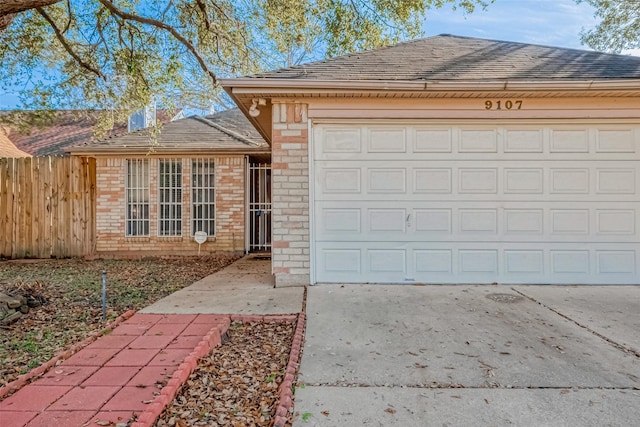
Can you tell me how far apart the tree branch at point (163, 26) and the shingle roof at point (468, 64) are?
4.40 metres

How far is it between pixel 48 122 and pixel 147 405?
9.55 meters

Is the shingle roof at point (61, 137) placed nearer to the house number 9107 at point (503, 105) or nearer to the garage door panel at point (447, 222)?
the garage door panel at point (447, 222)

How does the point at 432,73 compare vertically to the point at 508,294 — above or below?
above

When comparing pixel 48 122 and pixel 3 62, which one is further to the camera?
pixel 48 122

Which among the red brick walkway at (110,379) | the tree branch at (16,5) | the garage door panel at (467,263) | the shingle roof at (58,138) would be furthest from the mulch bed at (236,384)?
the shingle roof at (58,138)

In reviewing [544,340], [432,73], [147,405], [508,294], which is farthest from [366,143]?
[147,405]

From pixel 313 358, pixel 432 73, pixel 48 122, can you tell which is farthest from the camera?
pixel 48 122

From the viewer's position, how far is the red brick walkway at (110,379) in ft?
7.45

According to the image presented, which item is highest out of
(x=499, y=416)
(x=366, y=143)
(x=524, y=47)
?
(x=524, y=47)

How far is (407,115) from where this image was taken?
542 centimetres

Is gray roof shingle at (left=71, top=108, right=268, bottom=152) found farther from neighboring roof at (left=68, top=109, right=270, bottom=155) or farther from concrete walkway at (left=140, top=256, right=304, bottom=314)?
concrete walkway at (left=140, top=256, right=304, bottom=314)

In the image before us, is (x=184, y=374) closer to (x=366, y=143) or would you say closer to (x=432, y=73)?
(x=366, y=143)

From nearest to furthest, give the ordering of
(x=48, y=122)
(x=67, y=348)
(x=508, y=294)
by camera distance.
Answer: (x=67, y=348) < (x=508, y=294) < (x=48, y=122)

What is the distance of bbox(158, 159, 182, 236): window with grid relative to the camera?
31.4 feet
